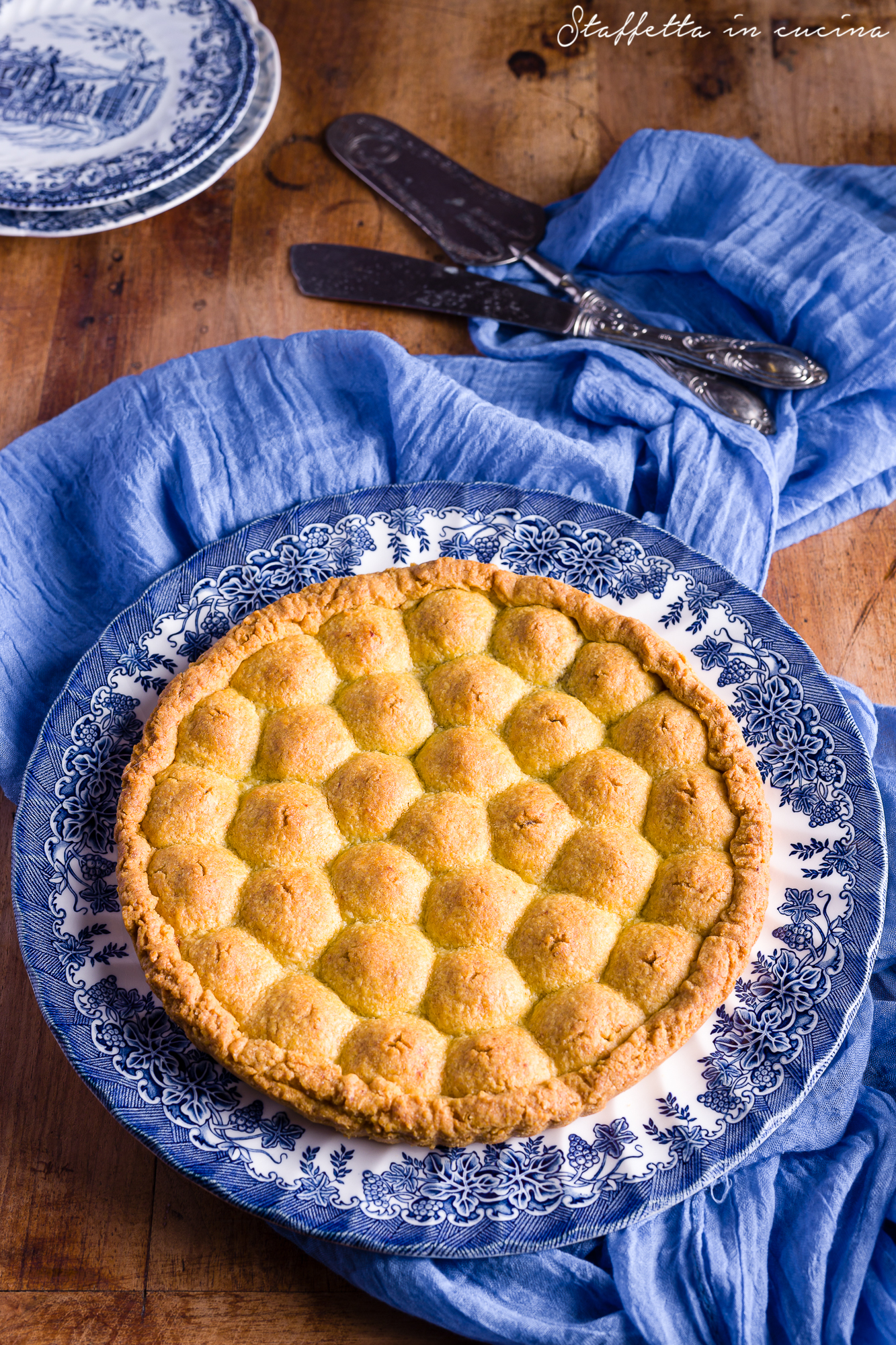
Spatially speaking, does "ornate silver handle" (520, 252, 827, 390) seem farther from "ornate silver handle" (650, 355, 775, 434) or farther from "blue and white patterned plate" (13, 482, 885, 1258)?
"blue and white patterned plate" (13, 482, 885, 1258)

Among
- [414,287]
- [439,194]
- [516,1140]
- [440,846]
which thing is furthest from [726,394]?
[516,1140]

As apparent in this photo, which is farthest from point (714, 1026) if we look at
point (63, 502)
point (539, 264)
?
point (539, 264)

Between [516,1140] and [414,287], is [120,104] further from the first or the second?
[516,1140]

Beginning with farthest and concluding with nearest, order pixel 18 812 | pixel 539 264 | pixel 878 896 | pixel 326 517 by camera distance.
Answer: pixel 539 264 → pixel 326 517 → pixel 18 812 → pixel 878 896

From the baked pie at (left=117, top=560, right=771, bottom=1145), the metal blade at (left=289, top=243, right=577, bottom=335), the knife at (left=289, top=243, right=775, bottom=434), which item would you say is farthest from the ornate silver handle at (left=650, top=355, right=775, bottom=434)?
the baked pie at (left=117, top=560, right=771, bottom=1145)

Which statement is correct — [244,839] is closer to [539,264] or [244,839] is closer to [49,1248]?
[49,1248]
